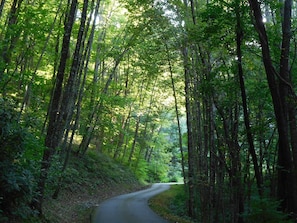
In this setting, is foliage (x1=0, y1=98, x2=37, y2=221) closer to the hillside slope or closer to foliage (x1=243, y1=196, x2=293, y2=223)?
the hillside slope

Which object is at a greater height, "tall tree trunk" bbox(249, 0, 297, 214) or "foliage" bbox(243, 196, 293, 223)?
"tall tree trunk" bbox(249, 0, 297, 214)

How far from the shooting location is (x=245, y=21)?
881cm

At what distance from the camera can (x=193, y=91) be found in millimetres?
14312

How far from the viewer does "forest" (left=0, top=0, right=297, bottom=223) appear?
25.6 ft

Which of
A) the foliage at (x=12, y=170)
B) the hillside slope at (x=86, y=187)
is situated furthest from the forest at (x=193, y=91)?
the hillside slope at (x=86, y=187)

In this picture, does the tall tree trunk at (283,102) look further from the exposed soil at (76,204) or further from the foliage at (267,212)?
the exposed soil at (76,204)

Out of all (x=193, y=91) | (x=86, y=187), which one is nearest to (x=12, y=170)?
(x=193, y=91)

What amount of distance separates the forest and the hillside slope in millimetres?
951

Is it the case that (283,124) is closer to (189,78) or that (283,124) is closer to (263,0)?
(263,0)

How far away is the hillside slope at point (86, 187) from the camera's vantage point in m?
11.9

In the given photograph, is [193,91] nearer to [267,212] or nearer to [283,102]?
[283,102]

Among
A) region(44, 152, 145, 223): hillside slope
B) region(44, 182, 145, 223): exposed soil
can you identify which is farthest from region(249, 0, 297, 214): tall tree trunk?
region(44, 152, 145, 223): hillside slope

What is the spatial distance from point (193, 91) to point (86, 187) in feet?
30.8

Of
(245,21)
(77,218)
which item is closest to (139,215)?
(77,218)
